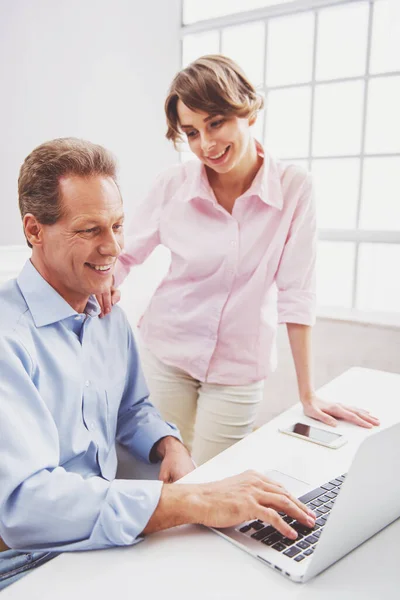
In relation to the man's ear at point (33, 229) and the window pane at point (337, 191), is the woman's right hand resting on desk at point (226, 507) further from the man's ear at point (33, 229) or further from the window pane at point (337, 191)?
the window pane at point (337, 191)

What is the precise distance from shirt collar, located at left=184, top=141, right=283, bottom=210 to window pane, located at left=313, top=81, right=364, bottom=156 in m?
1.66

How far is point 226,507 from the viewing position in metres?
0.95

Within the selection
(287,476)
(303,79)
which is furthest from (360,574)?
(303,79)

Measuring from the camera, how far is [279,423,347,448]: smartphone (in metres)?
1.32

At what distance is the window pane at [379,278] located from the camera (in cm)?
322

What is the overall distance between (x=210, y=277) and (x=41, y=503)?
955 millimetres

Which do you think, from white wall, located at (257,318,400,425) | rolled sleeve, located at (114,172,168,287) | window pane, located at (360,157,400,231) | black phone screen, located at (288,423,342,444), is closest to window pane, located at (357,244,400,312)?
window pane, located at (360,157,400,231)

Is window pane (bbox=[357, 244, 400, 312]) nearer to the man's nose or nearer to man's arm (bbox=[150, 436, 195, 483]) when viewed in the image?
man's arm (bbox=[150, 436, 195, 483])

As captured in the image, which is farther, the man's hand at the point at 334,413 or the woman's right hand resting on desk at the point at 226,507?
the man's hand at the point at 334,413

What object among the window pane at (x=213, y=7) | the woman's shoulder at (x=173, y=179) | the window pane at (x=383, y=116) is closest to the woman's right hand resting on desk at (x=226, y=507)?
the woman's shoulder at (x=173, y=179)

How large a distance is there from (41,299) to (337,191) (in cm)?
255

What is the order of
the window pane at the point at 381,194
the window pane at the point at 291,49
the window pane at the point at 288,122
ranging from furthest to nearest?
the window pane at the point at 288,122 → the window pane at the point at 291,49 → the window pane at the point at 381,194

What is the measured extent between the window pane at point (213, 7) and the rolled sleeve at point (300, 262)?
2.23 metres

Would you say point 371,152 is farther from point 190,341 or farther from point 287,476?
point 287,476
